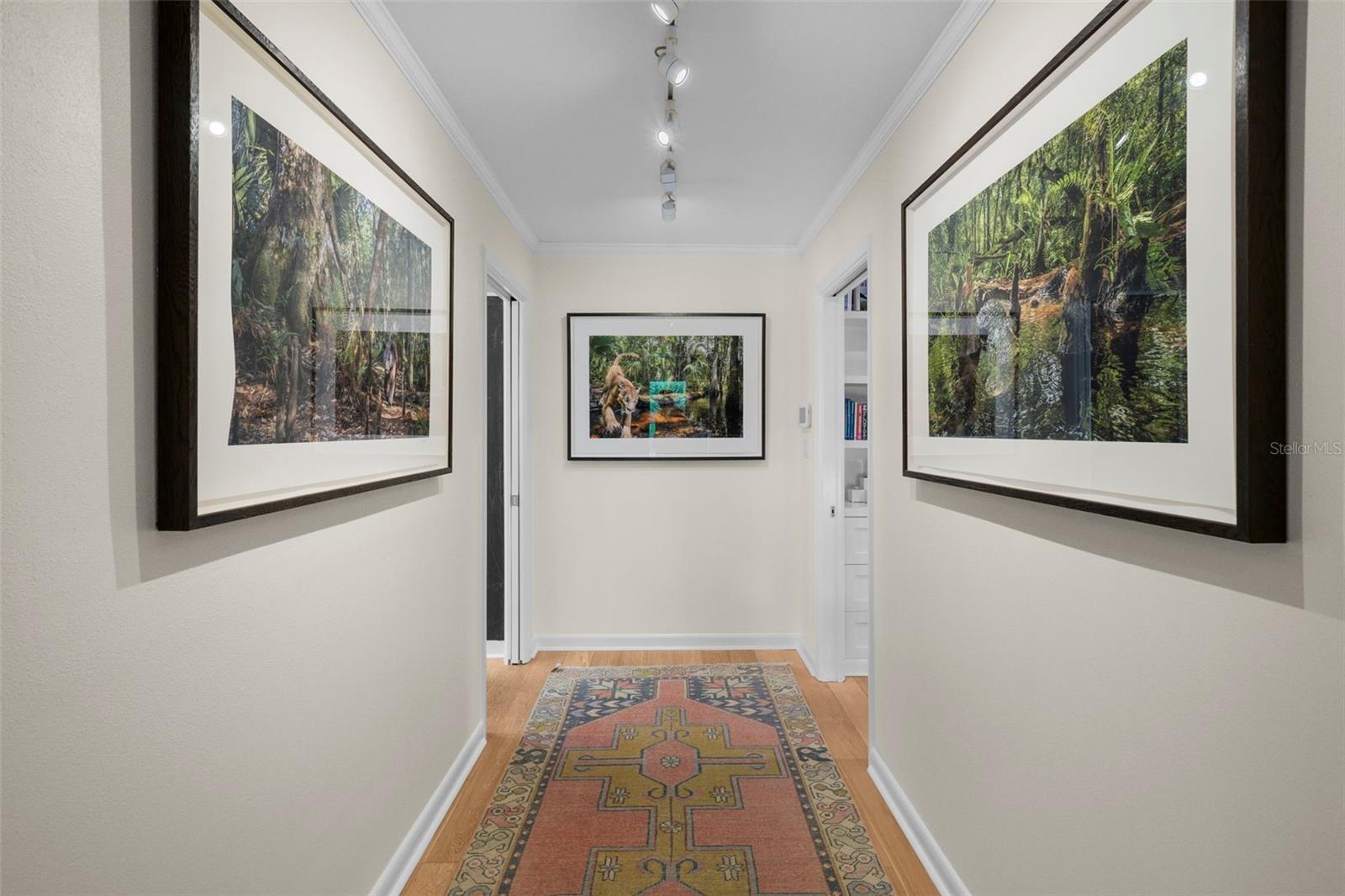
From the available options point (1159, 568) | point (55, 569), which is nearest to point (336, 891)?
point (55, 569)

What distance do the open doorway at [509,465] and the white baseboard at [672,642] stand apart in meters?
0.36

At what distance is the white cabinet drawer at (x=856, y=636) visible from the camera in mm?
3840

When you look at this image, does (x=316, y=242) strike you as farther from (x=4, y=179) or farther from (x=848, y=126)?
(x=848, y=126)

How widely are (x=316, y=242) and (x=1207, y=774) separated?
198cm

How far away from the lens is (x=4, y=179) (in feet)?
2.69

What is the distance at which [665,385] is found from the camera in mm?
4207

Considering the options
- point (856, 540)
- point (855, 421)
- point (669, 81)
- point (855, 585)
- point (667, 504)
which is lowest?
point (855, 585)

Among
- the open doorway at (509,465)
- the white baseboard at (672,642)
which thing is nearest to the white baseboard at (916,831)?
the white baseboard at (672,642)

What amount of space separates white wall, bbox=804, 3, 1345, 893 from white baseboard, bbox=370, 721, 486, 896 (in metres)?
1.66

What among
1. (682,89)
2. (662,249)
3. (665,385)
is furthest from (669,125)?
(665,385)

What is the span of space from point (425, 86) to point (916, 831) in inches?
118

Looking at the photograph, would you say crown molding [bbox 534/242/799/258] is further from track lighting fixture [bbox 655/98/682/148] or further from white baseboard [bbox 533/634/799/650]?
white baseboard [bbox 533/634/799/650]

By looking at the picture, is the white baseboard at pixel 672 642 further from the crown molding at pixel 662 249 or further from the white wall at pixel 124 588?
the white wall at pixel 124 588

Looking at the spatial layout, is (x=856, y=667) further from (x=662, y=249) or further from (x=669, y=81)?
(x=669, y=81)
